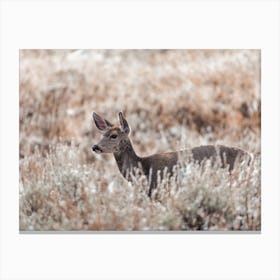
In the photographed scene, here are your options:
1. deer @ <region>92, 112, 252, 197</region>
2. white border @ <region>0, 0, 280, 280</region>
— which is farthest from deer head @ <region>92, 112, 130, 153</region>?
white border @ <region>0, 0, 280, 280</region>

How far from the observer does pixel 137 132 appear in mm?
7133

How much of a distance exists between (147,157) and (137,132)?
0.80 feet

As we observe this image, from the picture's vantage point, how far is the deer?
6.95 m

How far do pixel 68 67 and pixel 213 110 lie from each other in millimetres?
1230

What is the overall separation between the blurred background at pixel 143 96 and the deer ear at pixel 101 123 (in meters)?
0.06

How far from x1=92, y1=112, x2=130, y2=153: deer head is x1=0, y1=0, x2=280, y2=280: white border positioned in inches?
24.3

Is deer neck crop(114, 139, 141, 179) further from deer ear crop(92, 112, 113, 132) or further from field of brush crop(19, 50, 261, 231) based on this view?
deer ear crop(92, 112, 113, 132)

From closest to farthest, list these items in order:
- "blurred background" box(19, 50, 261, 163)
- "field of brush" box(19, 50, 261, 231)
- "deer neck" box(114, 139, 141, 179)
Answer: "field of brush" box(19, 50, 261, 231) < "deer neck" box(114, 139, 141, 179) < "blurred background" box(19, 50, 261, 163)

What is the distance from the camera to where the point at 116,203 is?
6891mm
